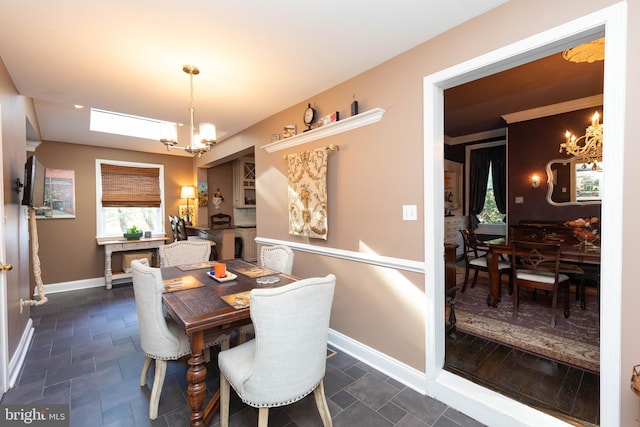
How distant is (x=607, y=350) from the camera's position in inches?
50.7

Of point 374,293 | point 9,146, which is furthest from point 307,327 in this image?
point 9,146

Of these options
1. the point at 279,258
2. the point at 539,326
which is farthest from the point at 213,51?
the point at 539,326

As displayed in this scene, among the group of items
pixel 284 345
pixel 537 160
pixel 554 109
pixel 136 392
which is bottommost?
pixel 136 392

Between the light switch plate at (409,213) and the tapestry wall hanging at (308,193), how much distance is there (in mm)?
842

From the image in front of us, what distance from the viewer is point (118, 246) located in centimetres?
480

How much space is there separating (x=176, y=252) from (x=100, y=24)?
2120 millimetres

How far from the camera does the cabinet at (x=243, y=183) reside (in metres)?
6.21

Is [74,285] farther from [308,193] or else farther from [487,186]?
[487,186]

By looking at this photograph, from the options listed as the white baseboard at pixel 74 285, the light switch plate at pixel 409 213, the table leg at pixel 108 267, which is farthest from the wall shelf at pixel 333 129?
the white baseboard at pixel 74 285

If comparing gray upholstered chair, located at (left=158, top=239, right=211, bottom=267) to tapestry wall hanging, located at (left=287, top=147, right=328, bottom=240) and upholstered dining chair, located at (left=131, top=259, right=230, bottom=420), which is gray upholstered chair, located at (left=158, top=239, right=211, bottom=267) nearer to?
tapestry wall hanging, located at (left=287, top=147, right=328, bottom=240)

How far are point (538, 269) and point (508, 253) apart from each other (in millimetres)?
299

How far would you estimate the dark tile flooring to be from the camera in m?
1.73

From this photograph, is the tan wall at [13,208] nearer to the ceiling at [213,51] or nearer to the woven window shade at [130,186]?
the ceiling at [213,51]

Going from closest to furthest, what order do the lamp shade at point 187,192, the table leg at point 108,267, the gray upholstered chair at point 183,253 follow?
the gray upholstered chair at point 183,253, the table leg at point 108,267, the lamp shade at point 187,192
